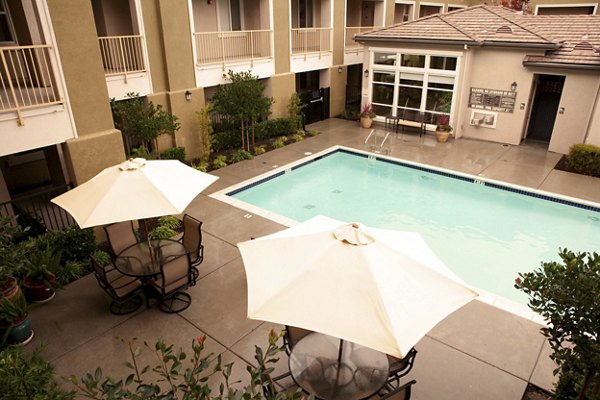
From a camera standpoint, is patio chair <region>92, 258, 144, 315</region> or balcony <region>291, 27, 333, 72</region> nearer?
patio chair <region>92, 258, 144, 315</region>

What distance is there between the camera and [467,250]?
33.1 feet

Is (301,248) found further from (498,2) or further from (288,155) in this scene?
(498,2)

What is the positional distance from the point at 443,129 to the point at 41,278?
15.3 meters

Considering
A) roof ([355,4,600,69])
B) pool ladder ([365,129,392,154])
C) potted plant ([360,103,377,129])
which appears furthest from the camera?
potted plant ([360,103,377,129])

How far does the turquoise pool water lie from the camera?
32.0ft

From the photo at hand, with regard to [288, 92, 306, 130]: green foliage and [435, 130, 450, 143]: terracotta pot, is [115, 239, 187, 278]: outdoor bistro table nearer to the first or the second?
[288, 92, 306, 130]: green foliage

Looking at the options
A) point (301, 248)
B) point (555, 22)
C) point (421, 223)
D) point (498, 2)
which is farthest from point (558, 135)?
point (498, 2)

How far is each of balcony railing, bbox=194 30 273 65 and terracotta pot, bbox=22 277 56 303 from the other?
1037 cm

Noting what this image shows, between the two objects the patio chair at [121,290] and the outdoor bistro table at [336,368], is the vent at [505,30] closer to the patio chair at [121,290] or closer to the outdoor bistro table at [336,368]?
the outdoor bistro table at [336,368]

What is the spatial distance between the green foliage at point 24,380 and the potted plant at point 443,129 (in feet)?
54.0

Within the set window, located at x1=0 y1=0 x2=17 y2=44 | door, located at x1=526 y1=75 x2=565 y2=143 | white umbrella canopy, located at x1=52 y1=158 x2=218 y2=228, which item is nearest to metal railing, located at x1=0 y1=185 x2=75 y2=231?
white umbrella canopy, located at x1=52 y1=158 x2=218 y2=228

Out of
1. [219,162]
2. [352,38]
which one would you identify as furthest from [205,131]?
[352,38]

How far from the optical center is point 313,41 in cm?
1995

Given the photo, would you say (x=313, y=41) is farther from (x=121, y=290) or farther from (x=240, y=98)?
(x=121, y=290)
